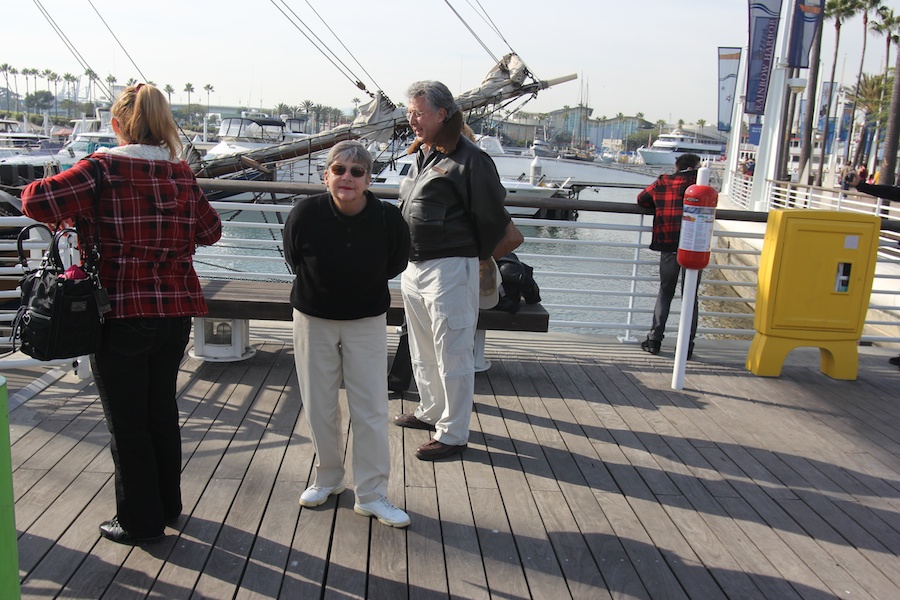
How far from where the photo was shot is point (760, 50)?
69.6 feet

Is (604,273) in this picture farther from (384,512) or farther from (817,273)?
(384,512)

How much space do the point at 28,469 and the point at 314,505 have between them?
1312 millimetres

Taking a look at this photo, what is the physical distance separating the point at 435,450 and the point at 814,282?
9.94 ft

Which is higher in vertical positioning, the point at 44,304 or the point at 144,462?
the point at 44,304

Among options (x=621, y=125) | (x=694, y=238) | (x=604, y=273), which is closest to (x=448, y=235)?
(x=694, y=238)

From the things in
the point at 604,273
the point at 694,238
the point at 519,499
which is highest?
the point at 694,238

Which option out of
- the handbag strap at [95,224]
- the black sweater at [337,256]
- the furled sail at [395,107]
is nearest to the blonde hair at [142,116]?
the handbag strap at [95,224]

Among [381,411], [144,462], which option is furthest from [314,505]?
[144,462]

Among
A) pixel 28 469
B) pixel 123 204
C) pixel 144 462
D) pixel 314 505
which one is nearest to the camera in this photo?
pixel 123 204

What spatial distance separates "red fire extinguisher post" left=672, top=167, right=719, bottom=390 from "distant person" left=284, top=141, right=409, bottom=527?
2385mm

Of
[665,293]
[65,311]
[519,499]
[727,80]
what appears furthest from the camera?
[727,80]

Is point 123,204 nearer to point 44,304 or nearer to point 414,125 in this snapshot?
point 44,304

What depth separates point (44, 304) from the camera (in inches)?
95.8

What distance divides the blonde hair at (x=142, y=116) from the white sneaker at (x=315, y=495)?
1.47 m
